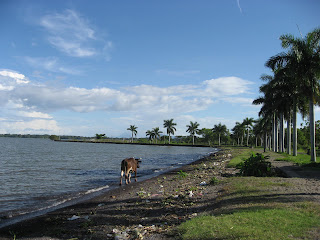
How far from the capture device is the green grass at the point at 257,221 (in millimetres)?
6031

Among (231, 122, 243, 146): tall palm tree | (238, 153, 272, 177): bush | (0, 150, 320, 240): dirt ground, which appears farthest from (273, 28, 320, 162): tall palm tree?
(231, 122, 243, 146): tall palm tree

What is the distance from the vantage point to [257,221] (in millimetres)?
6848

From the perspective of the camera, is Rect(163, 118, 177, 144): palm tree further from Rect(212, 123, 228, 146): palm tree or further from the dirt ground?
the dirt ground

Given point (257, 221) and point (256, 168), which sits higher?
point (256, 168)

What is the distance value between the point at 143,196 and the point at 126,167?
6.65 metres

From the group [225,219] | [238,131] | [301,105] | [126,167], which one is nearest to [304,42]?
[301,105]

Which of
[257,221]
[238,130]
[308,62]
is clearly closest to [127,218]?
[257,221]

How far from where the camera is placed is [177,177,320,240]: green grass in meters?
6.03

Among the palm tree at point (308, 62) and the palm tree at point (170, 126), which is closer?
the palm tree at point (308, 62)

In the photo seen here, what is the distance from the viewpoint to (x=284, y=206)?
8.21m

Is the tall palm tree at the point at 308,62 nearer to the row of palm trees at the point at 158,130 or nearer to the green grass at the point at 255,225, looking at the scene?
the green grass at the point at 255,225

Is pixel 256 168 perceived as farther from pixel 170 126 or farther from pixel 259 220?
pixel 170 126

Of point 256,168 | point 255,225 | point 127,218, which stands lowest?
point 127,218

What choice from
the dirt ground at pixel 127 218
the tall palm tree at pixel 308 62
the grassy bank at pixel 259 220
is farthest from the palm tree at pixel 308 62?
the grassy bank at pixel 259 220
